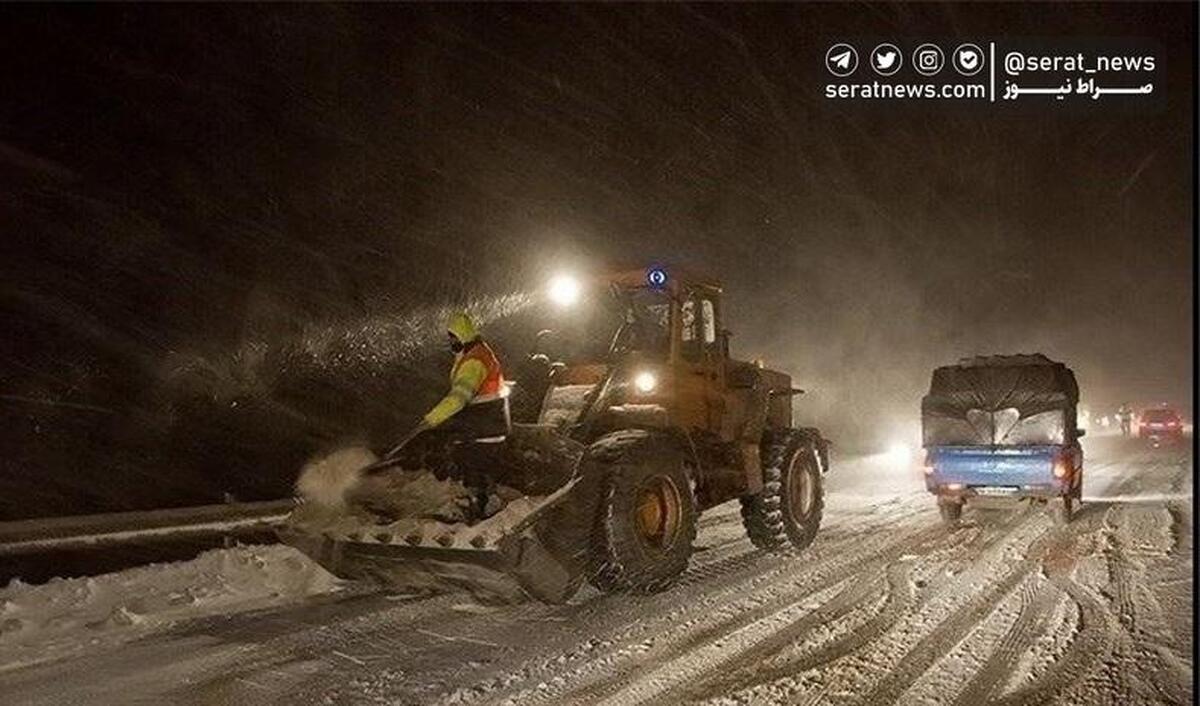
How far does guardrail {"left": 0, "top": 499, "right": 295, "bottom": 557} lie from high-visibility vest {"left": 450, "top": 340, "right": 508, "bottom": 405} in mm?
2511

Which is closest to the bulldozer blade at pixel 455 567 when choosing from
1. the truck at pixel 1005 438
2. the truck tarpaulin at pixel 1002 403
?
the truck at pixel 1005 438

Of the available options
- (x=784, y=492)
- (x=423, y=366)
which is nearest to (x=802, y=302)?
(x=423, y=366)

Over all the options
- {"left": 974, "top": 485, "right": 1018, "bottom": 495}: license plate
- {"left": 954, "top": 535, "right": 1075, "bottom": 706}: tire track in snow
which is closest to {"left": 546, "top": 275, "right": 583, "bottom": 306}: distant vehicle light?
{"left": 954, "top": 535, "right": 1075, "bottom": 706}: tire track in snow

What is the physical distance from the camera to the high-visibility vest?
21.8 feet

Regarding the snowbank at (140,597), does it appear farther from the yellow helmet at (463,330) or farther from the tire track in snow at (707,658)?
the tire track in snow at (707,658)

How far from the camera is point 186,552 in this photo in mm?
9141

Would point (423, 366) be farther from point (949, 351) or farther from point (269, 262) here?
point (949, 351)

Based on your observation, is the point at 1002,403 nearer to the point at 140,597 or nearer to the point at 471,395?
the point at 471,395

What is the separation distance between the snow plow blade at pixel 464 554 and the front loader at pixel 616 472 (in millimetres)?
11

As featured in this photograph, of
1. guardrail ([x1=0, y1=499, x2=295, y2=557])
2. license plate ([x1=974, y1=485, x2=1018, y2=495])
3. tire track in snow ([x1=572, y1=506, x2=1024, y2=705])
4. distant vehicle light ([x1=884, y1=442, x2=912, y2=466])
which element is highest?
guardrail ([x1=0, y1=499, x2=295, y2=557])

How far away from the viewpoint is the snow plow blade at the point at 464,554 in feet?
18.5

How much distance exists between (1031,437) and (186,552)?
33.6ft

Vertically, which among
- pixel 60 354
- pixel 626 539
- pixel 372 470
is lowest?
pixel 626 539

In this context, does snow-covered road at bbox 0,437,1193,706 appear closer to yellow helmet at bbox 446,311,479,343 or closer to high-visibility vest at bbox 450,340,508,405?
high-visibility vest at bbox 450,340,508,405
